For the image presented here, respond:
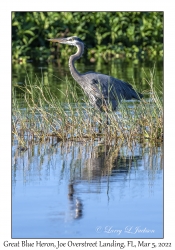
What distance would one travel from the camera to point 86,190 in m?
7.76

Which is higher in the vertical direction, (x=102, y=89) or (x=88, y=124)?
(x=102, y=89)

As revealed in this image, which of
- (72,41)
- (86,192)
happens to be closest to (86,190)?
(86,192)

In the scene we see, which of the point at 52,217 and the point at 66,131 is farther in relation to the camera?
the point at 66,131

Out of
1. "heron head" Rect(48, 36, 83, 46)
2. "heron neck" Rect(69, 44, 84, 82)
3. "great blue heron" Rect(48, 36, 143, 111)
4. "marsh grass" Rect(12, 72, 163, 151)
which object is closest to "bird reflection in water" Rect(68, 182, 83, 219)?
"marsh grass" Rect(12, 72, 163, 151)

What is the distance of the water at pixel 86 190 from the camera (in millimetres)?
6695

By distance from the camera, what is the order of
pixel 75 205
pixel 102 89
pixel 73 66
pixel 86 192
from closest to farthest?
pixel 75 205 → pixel 86 192 → pixel 102 89 → pixel 73 66

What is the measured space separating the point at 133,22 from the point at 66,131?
55.8 ft

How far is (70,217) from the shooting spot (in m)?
6.95

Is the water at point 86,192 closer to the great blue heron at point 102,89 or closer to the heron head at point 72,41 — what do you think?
the great blue heron at point 102,89

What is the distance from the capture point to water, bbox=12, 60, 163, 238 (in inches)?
264

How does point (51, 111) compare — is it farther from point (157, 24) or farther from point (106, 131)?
point (157, 24)

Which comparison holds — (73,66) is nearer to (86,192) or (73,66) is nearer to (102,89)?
(102,89)

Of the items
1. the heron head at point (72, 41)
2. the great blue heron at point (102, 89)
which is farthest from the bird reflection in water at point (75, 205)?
the heron head at point (72, 41)
